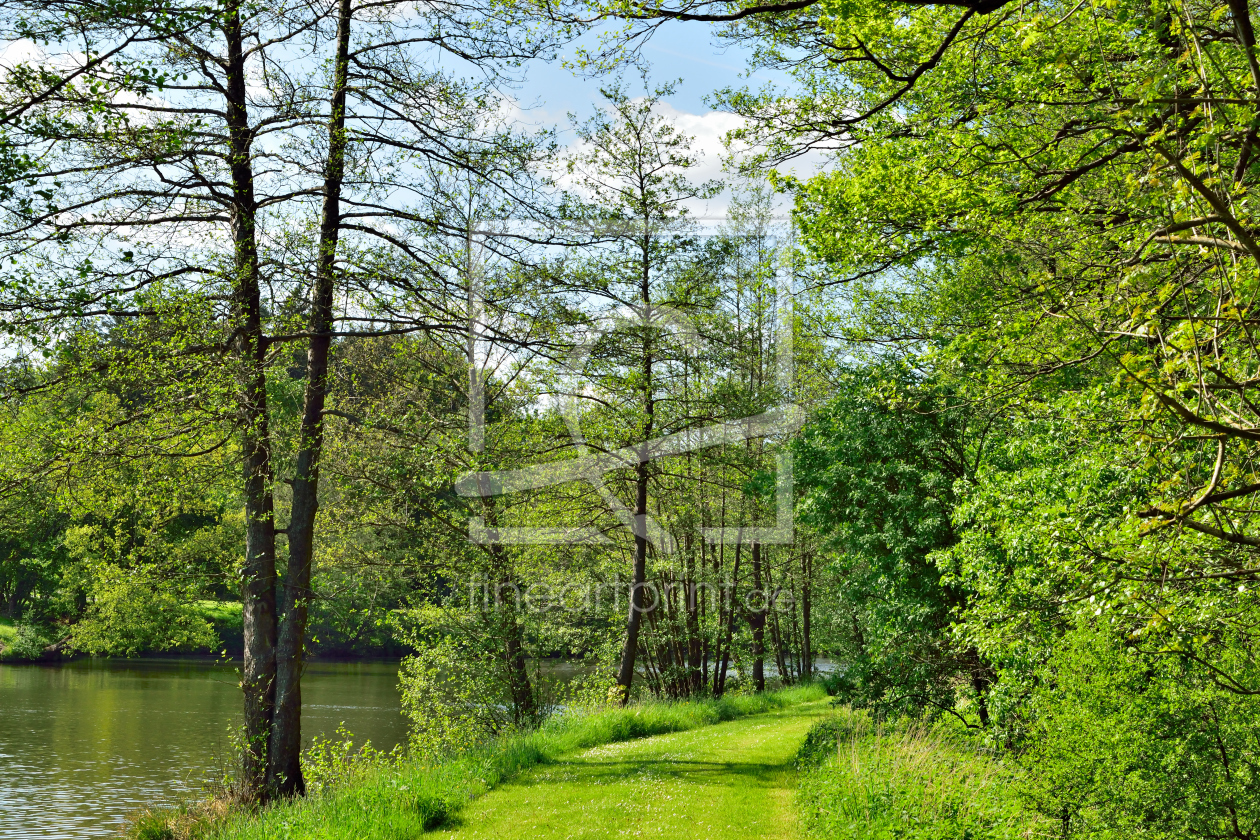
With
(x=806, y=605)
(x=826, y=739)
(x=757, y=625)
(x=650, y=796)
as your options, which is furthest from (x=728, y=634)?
(x=650, y=796)

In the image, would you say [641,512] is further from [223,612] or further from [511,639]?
[223,612]

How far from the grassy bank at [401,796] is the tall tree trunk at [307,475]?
78 centimetres

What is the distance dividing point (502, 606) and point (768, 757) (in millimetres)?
5525

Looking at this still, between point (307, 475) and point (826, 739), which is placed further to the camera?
point (826, 739)

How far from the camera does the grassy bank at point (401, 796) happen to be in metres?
8.19

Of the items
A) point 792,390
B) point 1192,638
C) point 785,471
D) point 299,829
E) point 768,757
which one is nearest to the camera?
point 1192,638

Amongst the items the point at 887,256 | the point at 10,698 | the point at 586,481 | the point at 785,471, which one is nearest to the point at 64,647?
the point at 10,698

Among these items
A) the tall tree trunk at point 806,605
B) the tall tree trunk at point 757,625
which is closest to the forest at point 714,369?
the tall tree trunk at point 757,625

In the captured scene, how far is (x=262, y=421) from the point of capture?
10.4 metres

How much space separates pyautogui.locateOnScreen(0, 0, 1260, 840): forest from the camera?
5434 millimetres

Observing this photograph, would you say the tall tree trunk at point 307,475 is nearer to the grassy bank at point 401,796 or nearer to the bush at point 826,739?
the grassy bank at point 401,796

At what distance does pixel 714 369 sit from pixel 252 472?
414 inches

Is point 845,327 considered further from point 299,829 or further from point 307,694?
point 307,694

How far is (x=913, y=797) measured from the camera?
780 cm
